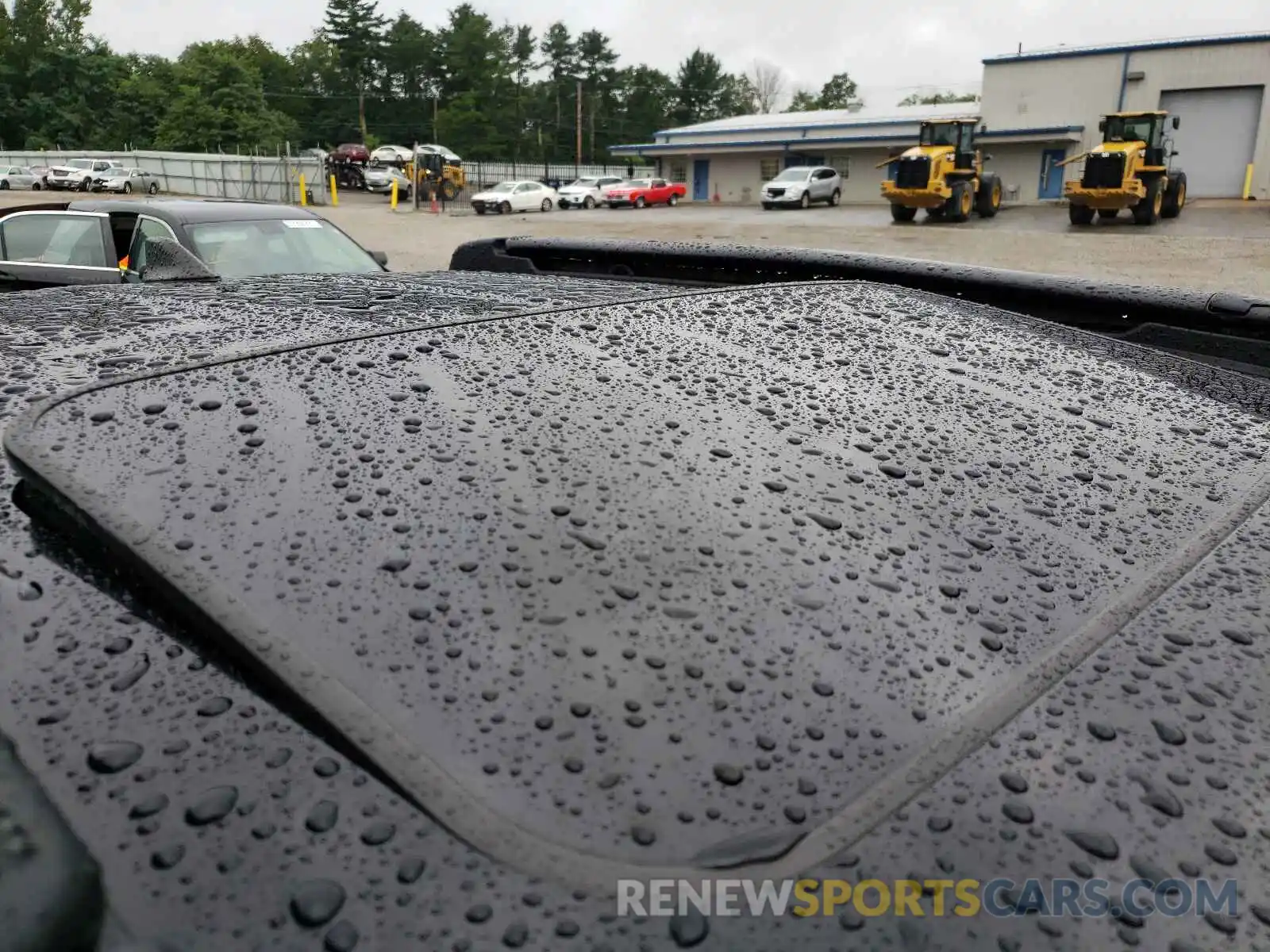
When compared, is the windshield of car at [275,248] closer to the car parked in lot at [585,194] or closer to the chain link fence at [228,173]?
the chain link fence at [228,173]

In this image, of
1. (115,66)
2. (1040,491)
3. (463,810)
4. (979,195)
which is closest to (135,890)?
(463,810)

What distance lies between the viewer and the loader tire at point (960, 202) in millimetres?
26469

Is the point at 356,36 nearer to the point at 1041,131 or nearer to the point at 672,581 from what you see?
the point at 1041,131

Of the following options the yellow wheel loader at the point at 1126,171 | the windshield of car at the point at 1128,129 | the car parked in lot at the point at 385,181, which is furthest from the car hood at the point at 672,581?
the car parked in lot at the point at 385,181

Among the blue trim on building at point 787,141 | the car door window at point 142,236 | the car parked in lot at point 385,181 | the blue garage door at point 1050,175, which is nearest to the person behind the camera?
the car door window at point 142,236

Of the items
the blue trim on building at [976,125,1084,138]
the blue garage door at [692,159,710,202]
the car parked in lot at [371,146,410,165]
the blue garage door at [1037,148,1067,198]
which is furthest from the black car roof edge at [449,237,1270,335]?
the car parked in lot at [371,146,410,165]

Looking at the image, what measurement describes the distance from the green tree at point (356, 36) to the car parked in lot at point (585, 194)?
1700 inches

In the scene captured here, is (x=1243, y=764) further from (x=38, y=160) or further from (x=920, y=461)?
(x=38, y=160)

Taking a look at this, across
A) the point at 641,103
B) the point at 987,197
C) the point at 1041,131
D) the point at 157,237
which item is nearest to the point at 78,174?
the point at 987,197

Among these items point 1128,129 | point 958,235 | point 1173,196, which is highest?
point 1128,129

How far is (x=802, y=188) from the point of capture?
37344 millimetres

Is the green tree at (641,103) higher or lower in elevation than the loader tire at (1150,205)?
higher

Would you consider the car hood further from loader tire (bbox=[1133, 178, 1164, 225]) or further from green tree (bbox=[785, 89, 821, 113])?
green tree (bbox=[785, 89, 821, 113])

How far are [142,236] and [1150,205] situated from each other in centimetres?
2393
